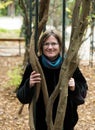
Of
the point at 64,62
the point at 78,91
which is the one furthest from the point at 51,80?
the point at 64,62

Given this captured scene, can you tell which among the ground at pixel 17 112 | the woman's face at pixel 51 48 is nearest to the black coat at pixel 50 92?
the woman's face at pixel 51 48

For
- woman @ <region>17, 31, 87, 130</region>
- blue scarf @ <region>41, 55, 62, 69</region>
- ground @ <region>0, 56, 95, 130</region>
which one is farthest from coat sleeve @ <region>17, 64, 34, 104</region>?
ground @ <region>0, 56, 95, 130</region>

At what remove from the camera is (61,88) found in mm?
Result: 2834

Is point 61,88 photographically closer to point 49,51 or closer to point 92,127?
point 49,51

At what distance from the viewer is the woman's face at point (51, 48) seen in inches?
121

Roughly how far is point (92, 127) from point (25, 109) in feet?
4.64

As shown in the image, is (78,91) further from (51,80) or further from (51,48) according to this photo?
(51,48)

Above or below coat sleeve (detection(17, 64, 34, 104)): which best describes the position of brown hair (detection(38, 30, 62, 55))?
above

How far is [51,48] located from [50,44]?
0.06 m

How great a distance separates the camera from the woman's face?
10.1ft

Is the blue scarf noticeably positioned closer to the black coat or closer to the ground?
the black coat

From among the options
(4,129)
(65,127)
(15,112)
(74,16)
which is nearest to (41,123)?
(65,127)

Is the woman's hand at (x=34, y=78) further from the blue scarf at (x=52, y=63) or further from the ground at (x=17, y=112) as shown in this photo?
the ground at (x=17, y=112)

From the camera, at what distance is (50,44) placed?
3109 mm
